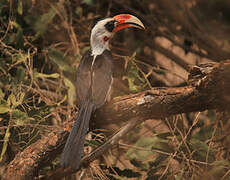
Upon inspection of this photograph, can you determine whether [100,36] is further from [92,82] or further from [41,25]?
[41,25]

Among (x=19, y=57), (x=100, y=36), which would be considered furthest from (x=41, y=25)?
(x=100, y=36)

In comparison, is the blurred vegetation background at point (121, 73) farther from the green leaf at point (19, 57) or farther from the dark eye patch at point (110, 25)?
the dark eye patch at point (110, 25)

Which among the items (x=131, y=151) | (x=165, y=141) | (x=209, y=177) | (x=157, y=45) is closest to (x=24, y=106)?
(x=131, y=151)

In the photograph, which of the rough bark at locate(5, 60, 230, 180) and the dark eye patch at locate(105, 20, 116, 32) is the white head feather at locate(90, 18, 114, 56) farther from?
the rough bark at locate(5, 60, 230, 180)

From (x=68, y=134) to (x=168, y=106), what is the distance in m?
0.67

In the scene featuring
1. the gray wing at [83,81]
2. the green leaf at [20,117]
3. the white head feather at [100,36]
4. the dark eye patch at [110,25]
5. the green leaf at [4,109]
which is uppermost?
the dark eye patch at [110,25]

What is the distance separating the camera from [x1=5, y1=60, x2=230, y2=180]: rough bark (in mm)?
1896

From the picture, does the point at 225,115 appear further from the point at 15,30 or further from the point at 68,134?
the point at 15,30

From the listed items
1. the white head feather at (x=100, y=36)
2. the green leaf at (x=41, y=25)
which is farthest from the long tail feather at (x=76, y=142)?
the green leaf at (x=41, y=25)

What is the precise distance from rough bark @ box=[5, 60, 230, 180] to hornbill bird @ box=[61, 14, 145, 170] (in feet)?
0.43

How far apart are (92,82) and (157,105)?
0.54 m

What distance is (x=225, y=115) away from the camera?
90.9 inches

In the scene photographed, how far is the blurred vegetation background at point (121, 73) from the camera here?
2445mm

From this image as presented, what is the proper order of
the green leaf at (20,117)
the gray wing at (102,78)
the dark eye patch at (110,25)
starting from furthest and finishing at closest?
1. the dark eye patch at (110,25)
2. the green leaf at (20,117)
3. the gray wing at (102,78)
